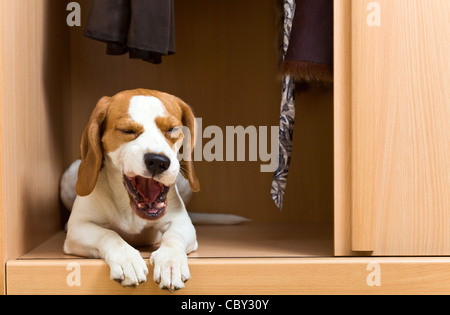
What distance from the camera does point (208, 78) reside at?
2166 mm

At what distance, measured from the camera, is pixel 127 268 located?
1.27m

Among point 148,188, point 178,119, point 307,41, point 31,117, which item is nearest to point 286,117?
point 307,41

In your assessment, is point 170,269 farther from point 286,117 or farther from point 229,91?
point 229,91

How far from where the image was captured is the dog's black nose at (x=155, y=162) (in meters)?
1.33

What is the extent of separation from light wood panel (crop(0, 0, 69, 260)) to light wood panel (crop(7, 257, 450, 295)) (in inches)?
3.9

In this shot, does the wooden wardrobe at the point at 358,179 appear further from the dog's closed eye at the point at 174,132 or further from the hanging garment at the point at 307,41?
the dog's closed eye at the point at 174,132

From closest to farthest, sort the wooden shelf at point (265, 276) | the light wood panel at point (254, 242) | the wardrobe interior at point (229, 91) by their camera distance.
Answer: the wooden shelf at point (265, 276)
the light wood panel at point (254, 242)
the wardrobe interior at point (229, 91)

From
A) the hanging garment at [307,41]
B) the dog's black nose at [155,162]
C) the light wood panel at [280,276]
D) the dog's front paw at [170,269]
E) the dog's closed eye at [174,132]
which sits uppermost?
the hanging garment at [307,41]

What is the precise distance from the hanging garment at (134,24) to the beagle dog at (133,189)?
0.50 ft

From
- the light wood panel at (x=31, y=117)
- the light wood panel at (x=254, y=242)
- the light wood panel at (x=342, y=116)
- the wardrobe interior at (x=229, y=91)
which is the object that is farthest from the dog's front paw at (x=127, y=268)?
the wardrobe interior at (x=229, y=91)

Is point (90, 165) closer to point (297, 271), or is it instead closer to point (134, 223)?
point (134, 223)

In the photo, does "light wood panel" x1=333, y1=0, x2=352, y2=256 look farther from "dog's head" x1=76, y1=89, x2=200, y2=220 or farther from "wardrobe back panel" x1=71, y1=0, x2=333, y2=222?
"wardrobe back panel" x1=71, y1=0, x2=333, y2=222

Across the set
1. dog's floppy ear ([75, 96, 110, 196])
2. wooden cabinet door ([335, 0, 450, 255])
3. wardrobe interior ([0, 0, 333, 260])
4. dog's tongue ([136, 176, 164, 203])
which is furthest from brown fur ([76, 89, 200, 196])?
wardrobe interior ([0, 0, 333, 260])

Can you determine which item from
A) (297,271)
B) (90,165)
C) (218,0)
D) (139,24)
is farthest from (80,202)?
(218,0)
